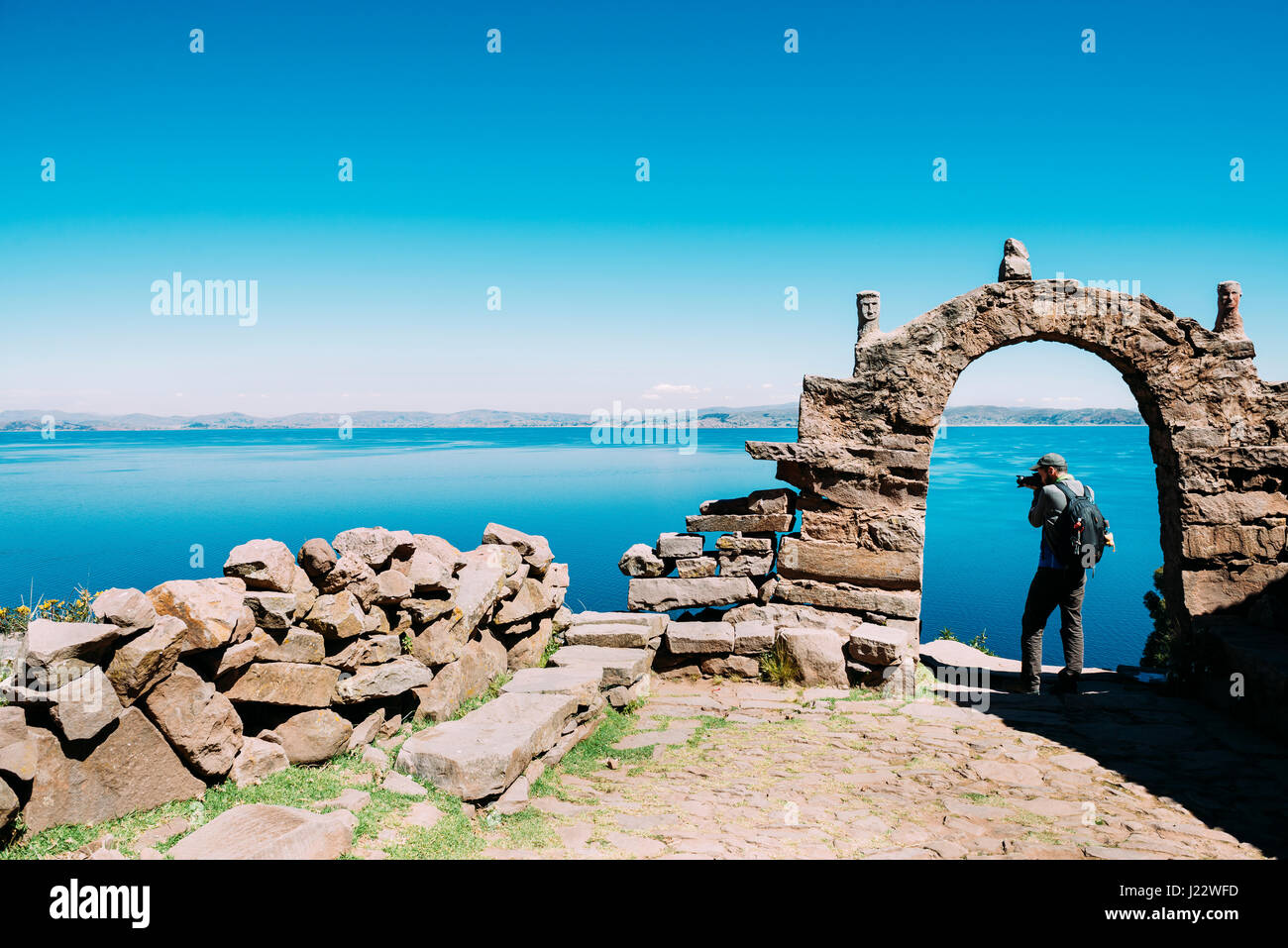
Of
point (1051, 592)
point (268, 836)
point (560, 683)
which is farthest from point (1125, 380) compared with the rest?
point (268, 836)

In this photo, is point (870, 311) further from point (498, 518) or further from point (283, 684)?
point (498, 518)

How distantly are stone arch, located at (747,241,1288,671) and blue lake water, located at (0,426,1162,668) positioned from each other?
5.74 ft

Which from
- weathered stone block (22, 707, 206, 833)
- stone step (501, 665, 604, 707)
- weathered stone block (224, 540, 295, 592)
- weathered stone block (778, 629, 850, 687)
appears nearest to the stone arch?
weathered stone block (778, 629, 850, 687)

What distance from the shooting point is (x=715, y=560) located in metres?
9.02

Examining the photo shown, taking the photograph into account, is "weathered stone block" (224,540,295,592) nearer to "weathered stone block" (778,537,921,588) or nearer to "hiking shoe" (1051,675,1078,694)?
"weathered stone block" (778,537,921,588)

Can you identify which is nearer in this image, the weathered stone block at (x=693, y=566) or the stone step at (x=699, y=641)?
the stone step at (x=699, y=641)

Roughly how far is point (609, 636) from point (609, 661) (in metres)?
0.60

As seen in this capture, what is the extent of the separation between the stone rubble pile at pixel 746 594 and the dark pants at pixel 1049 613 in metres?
1.15

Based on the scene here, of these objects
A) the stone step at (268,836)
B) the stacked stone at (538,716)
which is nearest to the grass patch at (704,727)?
the stacked stone at (538,716)

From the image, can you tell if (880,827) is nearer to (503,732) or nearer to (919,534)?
(503,732)

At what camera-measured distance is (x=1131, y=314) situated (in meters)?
8.35

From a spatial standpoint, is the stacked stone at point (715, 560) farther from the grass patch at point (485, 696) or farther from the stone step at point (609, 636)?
the grass patch at point (485, 696)

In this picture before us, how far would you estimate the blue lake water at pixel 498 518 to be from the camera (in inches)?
736
